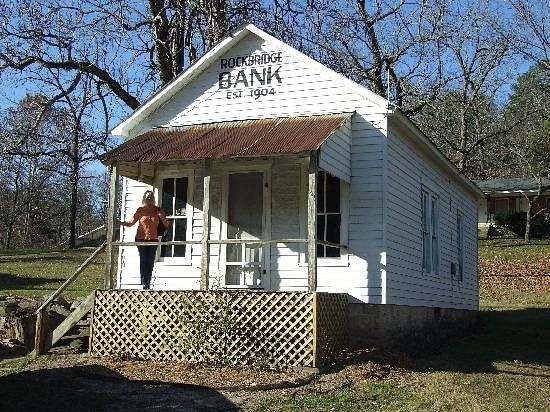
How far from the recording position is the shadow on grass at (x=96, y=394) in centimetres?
847

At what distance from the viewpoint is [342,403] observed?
29.4ft

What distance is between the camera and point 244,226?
1395 centimetres

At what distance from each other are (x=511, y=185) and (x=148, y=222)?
37.7 meters

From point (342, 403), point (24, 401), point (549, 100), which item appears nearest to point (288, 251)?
point (342, 403)

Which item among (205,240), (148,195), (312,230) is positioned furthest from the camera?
(148,195)

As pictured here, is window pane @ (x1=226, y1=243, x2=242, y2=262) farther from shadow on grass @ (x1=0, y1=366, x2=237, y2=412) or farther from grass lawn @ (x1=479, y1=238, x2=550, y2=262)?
grass lawn @ (x1=479, y1=238, x2=550, y2=262)

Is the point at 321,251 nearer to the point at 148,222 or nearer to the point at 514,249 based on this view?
the point at 148,222

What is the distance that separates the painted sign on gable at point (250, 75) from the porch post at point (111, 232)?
9.98ft

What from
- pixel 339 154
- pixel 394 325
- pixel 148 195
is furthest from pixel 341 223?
pixel 148 195

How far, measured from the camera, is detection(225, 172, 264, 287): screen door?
543 inches

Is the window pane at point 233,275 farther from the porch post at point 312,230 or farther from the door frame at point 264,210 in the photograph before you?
the porch post at point 312,230

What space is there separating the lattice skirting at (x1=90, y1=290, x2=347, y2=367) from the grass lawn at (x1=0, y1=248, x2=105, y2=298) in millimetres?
9144

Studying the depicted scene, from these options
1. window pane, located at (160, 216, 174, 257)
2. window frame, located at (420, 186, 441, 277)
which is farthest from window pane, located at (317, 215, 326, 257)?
window pane, located at (160, 216, 174, 257)

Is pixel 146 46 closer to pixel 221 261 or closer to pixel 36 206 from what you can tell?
pixel 221 261
